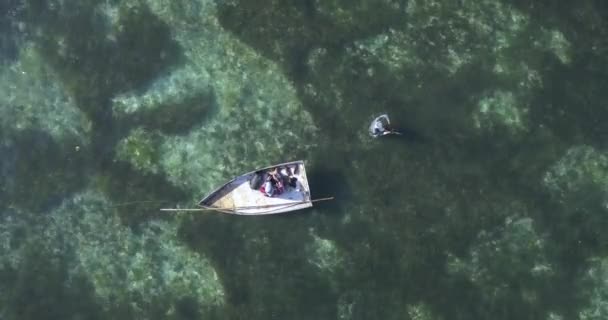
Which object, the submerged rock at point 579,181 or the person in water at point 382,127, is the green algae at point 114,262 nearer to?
the person in water at point 382,127

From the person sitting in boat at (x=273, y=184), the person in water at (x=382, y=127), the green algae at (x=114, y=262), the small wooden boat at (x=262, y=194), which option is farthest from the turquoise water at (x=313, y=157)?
the person sitting in boat at (x=273, y=184)

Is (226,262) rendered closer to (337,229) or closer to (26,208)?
(337,229)

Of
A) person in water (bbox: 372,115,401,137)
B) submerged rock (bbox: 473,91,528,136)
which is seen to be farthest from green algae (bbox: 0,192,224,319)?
submerged rock (bbox: 473,91,528,136)

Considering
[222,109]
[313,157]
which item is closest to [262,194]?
[313,157]

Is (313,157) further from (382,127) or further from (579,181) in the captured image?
(579,181)

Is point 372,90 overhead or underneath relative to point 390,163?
overhead

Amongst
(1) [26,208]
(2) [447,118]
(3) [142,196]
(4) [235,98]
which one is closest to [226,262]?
(3) [142,196]
